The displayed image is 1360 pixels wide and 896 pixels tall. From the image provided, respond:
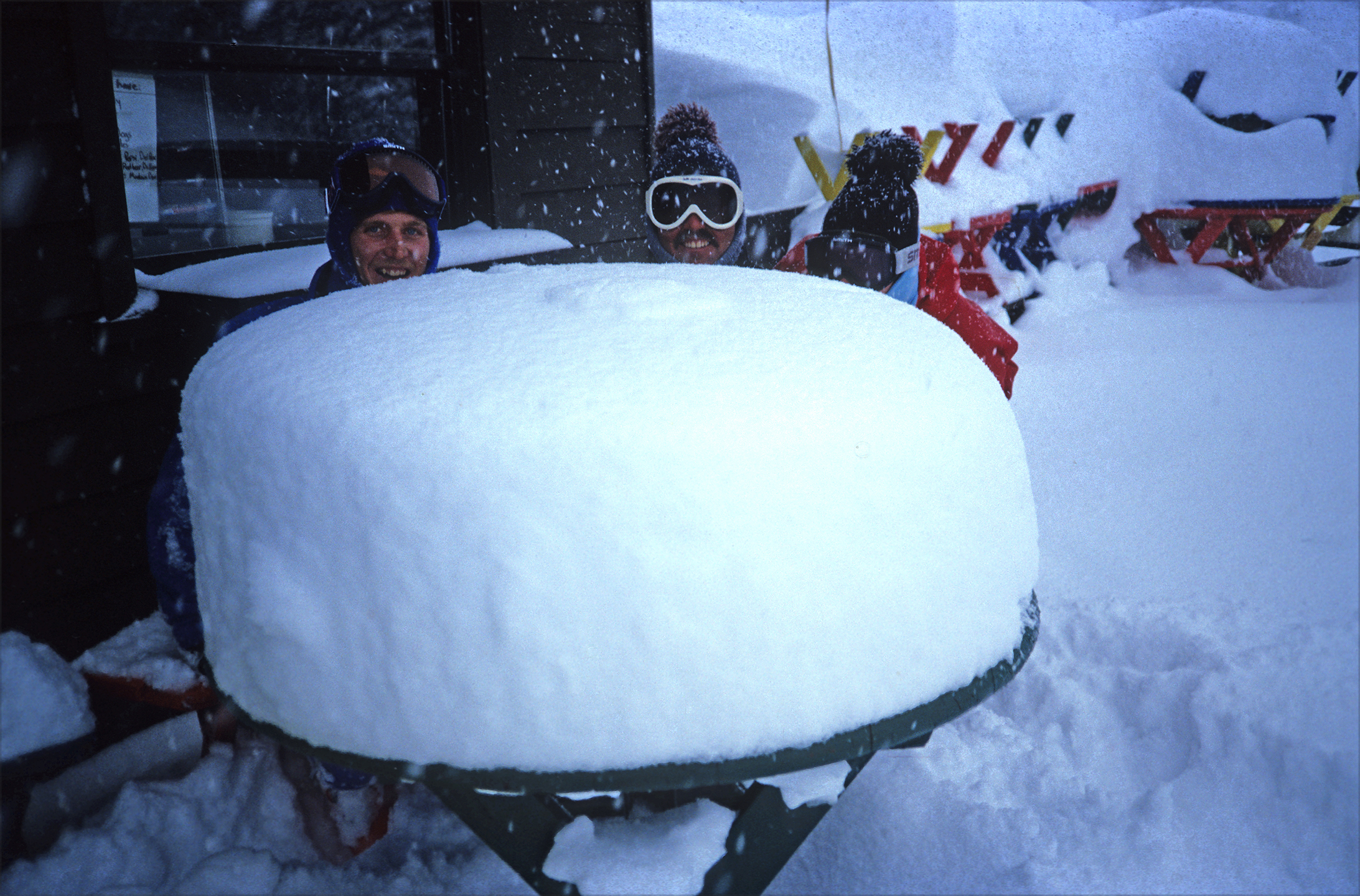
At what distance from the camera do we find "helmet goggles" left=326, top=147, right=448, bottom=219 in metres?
2.09

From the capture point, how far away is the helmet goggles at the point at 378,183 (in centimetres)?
209

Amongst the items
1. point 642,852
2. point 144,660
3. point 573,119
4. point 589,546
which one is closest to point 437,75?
point 573,119

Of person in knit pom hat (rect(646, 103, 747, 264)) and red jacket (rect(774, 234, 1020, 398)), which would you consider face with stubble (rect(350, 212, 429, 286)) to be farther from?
red jacket (rect(774, 234, 1020, 398))

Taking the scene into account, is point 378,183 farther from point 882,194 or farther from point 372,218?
point 882,194

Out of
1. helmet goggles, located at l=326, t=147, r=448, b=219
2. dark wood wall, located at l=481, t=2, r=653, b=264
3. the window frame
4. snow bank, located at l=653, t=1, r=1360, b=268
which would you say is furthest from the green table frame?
snow bank, located at l=653, t=1, r=1360, b=268

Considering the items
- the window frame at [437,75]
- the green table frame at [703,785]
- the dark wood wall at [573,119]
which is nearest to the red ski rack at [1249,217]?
the dark wood wall at [573,119]

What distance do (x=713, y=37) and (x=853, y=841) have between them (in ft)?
33.1

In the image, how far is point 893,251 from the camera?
7.66 feet

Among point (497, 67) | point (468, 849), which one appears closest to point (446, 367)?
point (468, 849)

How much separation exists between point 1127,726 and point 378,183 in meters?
2.28

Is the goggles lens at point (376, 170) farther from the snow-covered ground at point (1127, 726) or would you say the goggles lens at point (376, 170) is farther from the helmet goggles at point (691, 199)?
the snow-covered ground at point (1127, 726)

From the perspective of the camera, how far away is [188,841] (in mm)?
1675

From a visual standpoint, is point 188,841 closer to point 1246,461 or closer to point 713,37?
point 1246,461

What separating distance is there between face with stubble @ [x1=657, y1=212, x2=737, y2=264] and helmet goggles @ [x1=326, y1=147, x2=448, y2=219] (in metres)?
0.69
